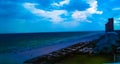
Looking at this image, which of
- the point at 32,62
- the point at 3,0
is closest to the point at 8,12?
the point at 3,0

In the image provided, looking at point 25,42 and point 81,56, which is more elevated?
point 25,42

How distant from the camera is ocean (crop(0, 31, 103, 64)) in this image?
115 inches

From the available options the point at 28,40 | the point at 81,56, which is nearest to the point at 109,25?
the point at 81,56

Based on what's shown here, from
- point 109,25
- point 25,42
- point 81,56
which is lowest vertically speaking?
point 81,56

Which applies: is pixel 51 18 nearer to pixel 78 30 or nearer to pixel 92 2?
pixel 78 30

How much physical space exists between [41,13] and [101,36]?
2.79 ft

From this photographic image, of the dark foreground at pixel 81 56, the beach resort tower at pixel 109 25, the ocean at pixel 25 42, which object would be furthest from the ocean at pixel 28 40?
the beach resort tower at pixel 109 25

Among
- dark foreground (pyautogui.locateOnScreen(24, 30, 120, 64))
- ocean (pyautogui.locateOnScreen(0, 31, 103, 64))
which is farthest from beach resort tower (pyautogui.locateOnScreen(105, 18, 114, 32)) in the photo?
ocean (pyautogui.locateOnScreen(0, 31, 103, 64))

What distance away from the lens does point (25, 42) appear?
298 cm

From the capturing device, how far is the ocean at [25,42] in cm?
293

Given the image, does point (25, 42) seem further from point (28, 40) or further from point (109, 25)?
point (109, 25)

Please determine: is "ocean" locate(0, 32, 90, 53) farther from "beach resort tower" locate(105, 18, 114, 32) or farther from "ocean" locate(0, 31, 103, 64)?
"beach resort tower" locate(105, 18, 114, 32)

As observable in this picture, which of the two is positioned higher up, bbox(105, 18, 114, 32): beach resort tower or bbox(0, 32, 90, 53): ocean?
bbox(105, 18, 114, 32): beach resort tower

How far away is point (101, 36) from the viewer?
9.86ft
